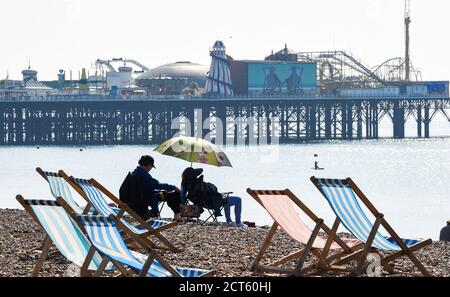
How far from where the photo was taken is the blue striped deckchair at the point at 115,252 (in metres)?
10.2

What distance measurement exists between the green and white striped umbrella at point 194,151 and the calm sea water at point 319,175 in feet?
34.6

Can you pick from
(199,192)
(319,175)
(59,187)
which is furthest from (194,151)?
(319,175)

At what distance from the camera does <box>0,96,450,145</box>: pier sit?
398 ft

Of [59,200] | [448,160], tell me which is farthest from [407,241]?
[448,160]

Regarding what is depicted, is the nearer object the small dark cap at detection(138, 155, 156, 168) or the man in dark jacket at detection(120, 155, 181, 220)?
the small dark cap at detection(138, 155, 156, 168)

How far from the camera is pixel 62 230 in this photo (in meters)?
10.7

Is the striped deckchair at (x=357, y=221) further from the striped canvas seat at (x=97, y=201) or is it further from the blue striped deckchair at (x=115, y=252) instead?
the striped canvas seat at (x=97, y=201)

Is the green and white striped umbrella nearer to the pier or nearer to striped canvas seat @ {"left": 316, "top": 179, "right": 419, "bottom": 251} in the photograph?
striped canvas seat @ {"left": 316, "top": 179, "right": 419, "bottom": 251}

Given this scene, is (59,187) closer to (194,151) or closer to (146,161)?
(146,161)

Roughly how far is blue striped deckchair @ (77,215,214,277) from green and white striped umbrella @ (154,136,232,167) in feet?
28.6

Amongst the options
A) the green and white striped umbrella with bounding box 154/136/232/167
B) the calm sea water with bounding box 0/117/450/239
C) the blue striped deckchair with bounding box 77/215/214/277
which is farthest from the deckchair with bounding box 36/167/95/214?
the calm sea water with bounding box 0/117/450/239

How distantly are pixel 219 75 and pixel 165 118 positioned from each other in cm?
1232

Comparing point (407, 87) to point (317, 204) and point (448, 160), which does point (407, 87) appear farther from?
point (317, 204)

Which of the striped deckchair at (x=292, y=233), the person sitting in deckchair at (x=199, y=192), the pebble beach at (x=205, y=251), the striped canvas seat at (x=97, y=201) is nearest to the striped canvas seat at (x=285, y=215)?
the striped deckchair at (x=292, y=233)
